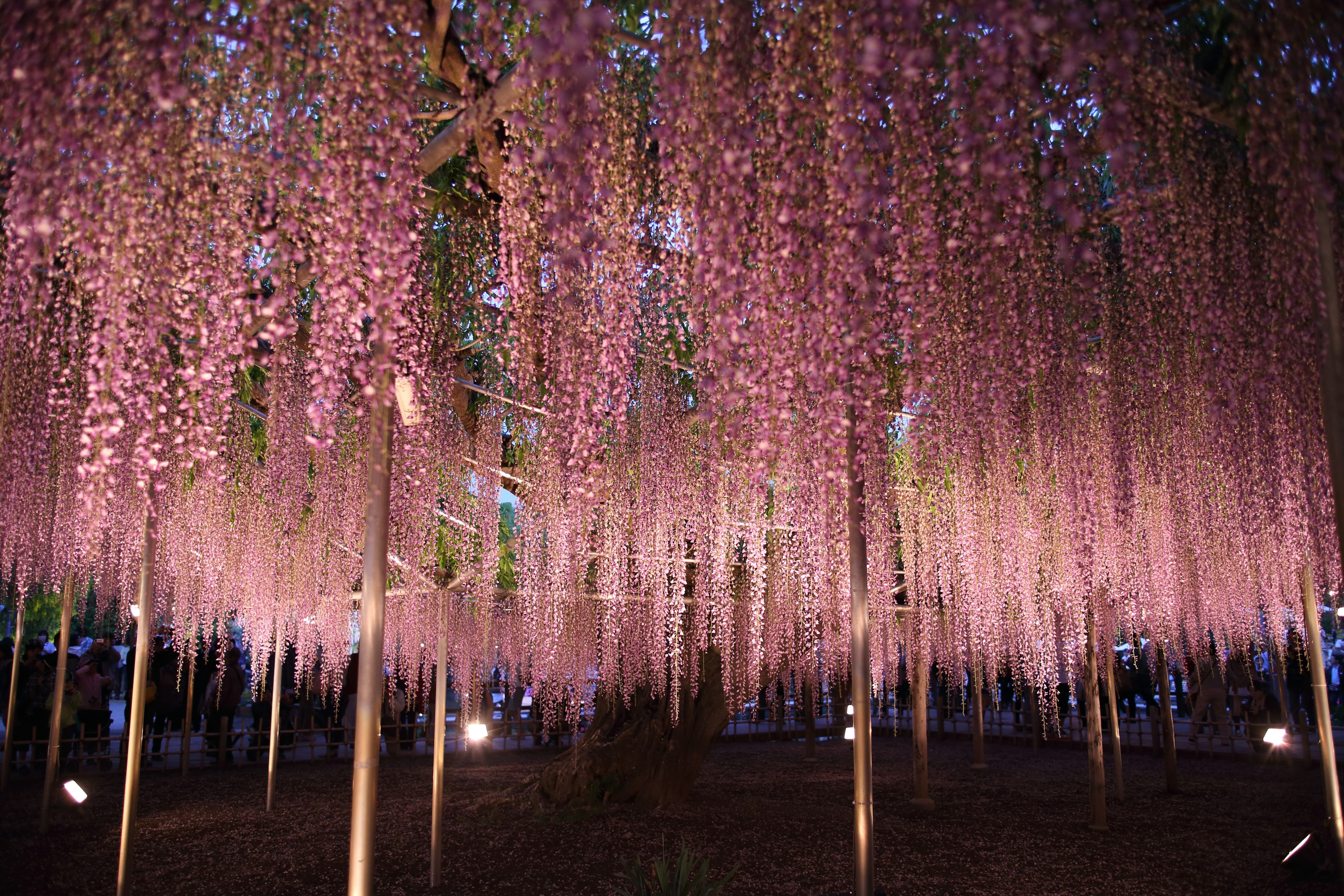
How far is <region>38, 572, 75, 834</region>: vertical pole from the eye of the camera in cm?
695

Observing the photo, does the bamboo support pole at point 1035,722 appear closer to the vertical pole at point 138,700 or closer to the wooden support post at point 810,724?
the wooden support post at point 810,724

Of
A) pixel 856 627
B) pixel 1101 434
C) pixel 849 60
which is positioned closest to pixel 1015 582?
pixel 1101 434

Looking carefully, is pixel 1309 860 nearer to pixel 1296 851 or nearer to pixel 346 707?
pixel 1296 851

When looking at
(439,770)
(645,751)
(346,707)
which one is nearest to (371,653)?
(439,770)

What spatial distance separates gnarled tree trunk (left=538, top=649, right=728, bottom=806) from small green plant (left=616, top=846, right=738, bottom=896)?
9.81 feet

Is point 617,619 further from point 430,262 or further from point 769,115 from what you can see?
point 769,115

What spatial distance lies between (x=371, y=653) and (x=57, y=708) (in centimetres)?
575

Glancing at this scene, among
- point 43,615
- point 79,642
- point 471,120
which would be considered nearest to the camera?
point 471,120

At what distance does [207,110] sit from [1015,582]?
21.3 ft

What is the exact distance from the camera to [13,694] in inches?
327

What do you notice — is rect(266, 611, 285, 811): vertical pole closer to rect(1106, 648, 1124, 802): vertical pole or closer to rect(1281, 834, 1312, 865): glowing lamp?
rect(1106, 648, 1124, 802): vertical pole

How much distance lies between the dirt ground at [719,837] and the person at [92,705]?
2.73ft

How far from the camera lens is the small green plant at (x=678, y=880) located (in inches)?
180

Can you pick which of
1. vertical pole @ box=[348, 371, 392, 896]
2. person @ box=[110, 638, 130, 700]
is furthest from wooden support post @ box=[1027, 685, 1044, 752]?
person @ box=[110, 638, 130, 700]
